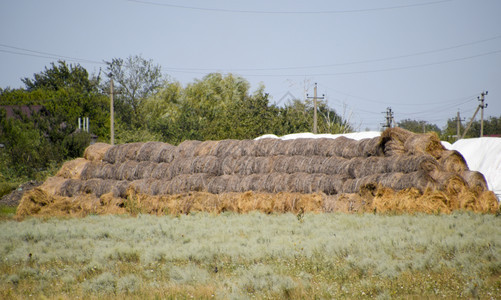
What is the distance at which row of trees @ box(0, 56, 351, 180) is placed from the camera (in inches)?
1697

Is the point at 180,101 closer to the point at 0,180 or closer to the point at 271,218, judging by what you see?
the point at 0,180

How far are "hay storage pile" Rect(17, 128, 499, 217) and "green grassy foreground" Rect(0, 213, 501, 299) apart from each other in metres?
1.57

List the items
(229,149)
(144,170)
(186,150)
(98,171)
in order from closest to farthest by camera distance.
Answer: (229,149) → (144,170) → (186,150) → (98,171)

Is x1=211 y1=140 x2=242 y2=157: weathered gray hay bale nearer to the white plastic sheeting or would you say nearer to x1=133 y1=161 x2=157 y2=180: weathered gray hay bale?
x1=133 y1=161 x2=157 y2=180: weathered gray hay bale

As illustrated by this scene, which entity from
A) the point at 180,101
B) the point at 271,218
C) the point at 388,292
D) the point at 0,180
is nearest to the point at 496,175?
the point at 271,218

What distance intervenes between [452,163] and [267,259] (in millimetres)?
8976

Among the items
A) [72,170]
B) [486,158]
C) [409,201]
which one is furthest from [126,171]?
[486,158]

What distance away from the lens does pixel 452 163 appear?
18.2 meters

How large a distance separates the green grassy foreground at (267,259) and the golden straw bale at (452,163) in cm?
272

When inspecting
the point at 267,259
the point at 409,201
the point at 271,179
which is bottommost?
the point at 267,259

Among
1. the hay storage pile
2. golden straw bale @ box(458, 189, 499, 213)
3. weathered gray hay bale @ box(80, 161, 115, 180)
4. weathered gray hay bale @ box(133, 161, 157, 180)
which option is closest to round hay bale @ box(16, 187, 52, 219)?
the hay storage pile

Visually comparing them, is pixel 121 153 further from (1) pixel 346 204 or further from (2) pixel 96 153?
(1) pixel 346 204

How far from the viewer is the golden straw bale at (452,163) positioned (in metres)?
18.1

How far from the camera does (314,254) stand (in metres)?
12.4
